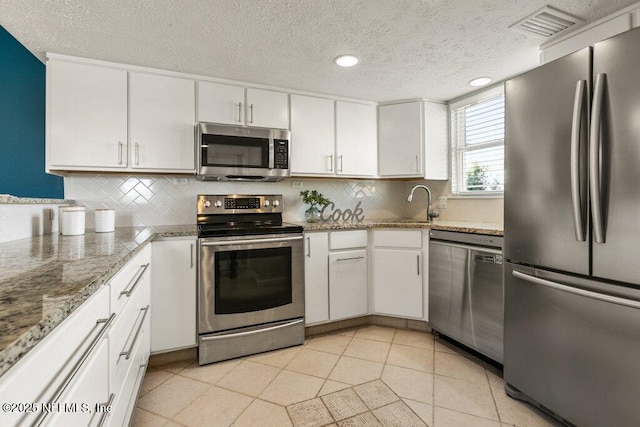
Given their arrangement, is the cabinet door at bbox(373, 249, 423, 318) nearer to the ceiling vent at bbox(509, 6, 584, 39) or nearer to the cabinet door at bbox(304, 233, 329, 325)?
the cabinet door at bbox(304, 233, 329, 325)

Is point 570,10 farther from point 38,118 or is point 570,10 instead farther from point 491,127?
point 38,118

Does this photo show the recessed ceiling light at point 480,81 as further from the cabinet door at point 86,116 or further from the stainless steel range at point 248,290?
the cabinet door at point 86,116

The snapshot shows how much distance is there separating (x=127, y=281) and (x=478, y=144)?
297 cm

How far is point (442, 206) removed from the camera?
3213 mm

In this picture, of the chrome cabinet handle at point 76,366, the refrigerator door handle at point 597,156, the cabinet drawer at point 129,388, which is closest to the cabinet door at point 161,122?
the cabinet drawer at point 129,388

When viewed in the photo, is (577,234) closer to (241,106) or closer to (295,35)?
(295,35)

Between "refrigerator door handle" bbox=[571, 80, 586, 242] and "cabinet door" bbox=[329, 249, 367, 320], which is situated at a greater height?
"refrigerator door handle" bbox=[571, 80, 586, 242]

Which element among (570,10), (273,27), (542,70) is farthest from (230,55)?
(570,10)

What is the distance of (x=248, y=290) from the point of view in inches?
88.7

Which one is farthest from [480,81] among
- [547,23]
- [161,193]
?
[161,193]

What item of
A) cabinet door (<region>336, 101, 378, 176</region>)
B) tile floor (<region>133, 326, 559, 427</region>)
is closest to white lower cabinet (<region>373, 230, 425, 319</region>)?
tile floor (<region>133, 326, 559, 427</region>)

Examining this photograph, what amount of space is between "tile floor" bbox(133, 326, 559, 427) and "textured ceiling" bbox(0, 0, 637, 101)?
2.16m

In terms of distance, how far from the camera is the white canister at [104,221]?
2064mm

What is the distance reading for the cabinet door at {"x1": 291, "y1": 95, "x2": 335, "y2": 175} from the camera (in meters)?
2.78
